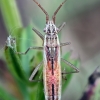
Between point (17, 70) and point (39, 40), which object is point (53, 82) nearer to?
point (39, 40)

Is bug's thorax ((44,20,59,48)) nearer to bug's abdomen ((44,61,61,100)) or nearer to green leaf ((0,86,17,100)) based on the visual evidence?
bug's abdomen ((44,61,61,100))

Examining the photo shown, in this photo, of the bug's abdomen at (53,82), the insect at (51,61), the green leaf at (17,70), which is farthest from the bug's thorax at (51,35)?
the green leaf at (17,70)

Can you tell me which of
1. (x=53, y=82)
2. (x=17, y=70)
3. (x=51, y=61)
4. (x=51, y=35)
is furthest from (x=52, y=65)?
(x=17, y=70)

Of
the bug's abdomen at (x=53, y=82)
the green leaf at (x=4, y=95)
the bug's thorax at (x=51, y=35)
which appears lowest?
the green leaf at (x=4, y=95)

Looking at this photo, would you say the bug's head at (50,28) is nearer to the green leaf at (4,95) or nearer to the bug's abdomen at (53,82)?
the bug's abdomen at (53,82)

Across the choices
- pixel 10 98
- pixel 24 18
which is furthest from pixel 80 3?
pixel 10 98

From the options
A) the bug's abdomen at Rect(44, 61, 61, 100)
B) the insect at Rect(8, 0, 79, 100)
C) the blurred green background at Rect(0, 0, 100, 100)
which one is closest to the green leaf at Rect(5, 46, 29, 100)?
the blurred green background at Rect(0, 0, 100, 100)

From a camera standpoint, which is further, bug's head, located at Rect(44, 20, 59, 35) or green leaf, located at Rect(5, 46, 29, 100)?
bug's head, located at Rect(44, 20, 59, 35)
